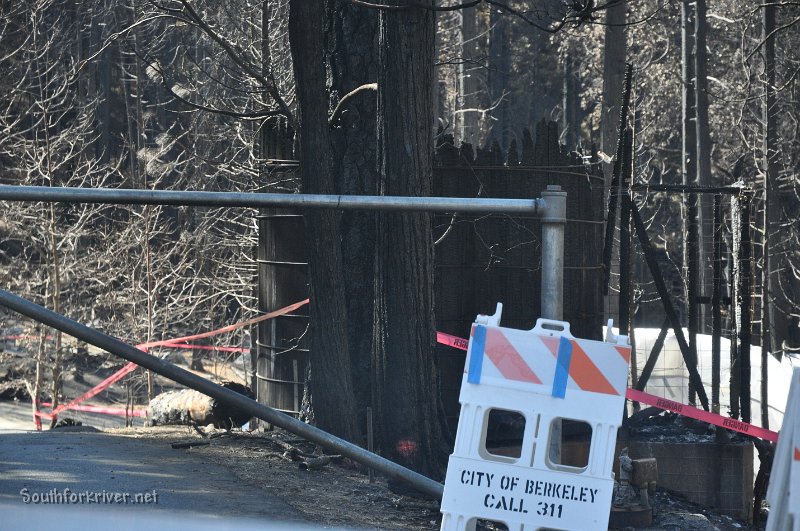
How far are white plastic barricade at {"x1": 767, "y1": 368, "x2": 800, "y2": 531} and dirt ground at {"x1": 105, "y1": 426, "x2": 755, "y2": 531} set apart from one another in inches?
103

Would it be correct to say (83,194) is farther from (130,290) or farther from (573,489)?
(130,290)

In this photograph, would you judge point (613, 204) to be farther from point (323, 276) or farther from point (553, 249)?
point (553, 249)

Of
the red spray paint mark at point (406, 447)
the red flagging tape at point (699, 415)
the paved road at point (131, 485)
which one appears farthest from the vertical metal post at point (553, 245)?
the red flagging tape at point (699, 415)

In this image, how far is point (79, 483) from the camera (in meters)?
5.83

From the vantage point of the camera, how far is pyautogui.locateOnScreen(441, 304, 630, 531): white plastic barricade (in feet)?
13.3

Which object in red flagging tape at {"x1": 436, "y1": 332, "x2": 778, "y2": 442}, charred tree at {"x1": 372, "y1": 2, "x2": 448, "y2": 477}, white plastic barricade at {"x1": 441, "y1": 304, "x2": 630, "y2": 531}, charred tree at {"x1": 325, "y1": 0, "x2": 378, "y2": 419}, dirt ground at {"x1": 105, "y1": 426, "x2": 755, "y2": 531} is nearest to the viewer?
white plastic barricade at {"x1": 441, "y1": 304, "x2": 630, "y2": 531}

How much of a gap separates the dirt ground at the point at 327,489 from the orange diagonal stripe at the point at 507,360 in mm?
2022

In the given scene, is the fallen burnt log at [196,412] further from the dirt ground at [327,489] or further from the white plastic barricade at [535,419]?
the white plastic barricade at [535,419]

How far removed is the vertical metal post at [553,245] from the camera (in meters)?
3.93

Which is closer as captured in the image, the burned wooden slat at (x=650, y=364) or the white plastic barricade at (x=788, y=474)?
the white plastic barricade at (x=788, y=474)

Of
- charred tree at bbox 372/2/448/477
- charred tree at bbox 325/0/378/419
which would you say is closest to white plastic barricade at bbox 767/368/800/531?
charred tree at bbox 372/2/448/477

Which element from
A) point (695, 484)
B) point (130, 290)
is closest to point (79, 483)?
point (695, 484)

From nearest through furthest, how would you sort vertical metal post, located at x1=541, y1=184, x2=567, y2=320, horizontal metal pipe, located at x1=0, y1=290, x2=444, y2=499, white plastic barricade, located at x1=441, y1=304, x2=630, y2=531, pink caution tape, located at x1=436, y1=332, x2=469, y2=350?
horizontal metal pipe, located at x1=0, y1=290, x2=444, y2=499 → vertical metal post, located at x1=541, y1=184, x2=567, y2=320 → white plastic barricade, located at x1=441, y1=304, x2=630, y2=531 → pink caution tape, located at x1=436, y1=332, x2=469, y2=350

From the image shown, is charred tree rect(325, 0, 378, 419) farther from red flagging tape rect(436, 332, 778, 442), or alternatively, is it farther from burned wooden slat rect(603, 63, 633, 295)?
red flagging tape rect(436, 332, 778, 442)
